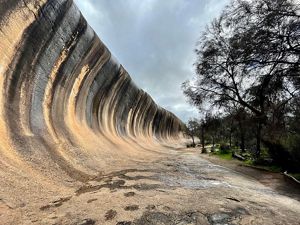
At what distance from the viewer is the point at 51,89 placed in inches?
324

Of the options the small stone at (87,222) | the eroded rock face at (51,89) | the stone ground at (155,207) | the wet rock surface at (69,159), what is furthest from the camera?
the eroded rock face at (51,89)

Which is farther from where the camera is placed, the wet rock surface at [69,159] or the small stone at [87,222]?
the wet rock surface at [69,159]

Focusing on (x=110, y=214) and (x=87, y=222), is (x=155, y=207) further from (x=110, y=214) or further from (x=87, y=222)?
(x=87, y=222)

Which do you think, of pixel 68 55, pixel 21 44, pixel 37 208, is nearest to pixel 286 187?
pixel 37 208

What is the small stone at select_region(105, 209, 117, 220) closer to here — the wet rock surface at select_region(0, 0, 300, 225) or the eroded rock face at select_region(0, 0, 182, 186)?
the wet rock surface at select_region(0, 0, 300, 225)

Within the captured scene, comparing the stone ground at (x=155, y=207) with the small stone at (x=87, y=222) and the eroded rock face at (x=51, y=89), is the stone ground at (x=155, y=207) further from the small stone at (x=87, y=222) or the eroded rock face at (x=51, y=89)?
the eroded rock face at (x=51, y=89)

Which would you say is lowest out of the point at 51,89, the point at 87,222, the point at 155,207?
the point at 87,222

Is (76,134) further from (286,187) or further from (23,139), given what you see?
(286,187)

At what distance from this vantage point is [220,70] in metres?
16.0

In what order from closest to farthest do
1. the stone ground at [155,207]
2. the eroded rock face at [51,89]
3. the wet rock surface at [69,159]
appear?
the stone ground at [155,207] → the wet rock surface at [69,159] → the eroded rock face at [51,89]

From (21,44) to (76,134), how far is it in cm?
329

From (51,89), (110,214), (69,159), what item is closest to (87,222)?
(110,214)

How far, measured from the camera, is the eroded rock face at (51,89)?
6.27m

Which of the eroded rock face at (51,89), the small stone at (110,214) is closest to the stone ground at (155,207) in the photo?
the small stone at (110,214)
